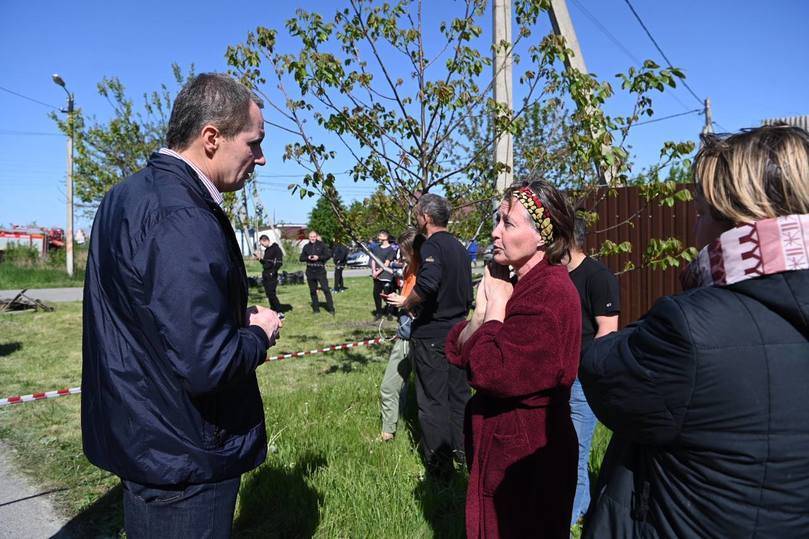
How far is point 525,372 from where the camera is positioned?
2105 millimetres

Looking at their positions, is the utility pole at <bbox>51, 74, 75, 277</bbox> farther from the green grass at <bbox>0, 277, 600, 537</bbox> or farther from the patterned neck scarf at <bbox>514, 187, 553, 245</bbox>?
the patterned neck scarf at <bbox>514, 187, 553, 245</bbox>

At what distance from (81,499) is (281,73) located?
3.65 meters

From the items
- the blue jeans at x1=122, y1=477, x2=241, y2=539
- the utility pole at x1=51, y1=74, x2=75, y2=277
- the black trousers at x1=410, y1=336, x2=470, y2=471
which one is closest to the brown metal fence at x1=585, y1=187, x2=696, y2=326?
the black trousers at x1=410, y1=336, x2=470, y2=471

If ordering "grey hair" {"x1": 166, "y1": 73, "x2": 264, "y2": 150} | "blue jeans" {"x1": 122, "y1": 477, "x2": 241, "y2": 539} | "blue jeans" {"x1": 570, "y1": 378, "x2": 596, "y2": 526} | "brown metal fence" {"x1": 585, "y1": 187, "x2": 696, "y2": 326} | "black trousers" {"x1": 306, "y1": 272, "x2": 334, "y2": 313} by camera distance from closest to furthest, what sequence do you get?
1. "blue jeans" {"x1": 122, "y1": 477, "x2": 241, "y2": 539}
2. "grey hair" {"x1": 166, "y1": 73, "x2": 264, "y2": 150}
3. "blue jeans" {"x1": 570, "y1": 378, "x2": 596, "y2": 526}
4. "brown metal fence" {"x1": 585, "y1": 187, "x2": 696, "y2": 326}
5. "black trousers" {"x1": 306, "y1": 272, "x2": 334, "y2": 313}

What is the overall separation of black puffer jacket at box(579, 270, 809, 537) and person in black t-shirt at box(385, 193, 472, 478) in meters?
2.91

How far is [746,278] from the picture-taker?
1.30m

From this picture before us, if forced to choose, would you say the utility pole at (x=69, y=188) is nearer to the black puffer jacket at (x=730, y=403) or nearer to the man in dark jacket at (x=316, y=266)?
the man in dark jacket at (x=316, y=266)

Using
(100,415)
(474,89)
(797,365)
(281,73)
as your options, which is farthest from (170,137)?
(474,89)

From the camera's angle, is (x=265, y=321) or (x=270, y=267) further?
(x=270, y=267)

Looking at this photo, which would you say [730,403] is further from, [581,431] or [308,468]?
[308,468]

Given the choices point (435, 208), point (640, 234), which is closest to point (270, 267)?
point (640, 234)

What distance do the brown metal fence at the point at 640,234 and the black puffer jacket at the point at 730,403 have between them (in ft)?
21.2

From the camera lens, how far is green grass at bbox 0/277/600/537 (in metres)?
3.49

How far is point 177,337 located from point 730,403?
4.74 ft
